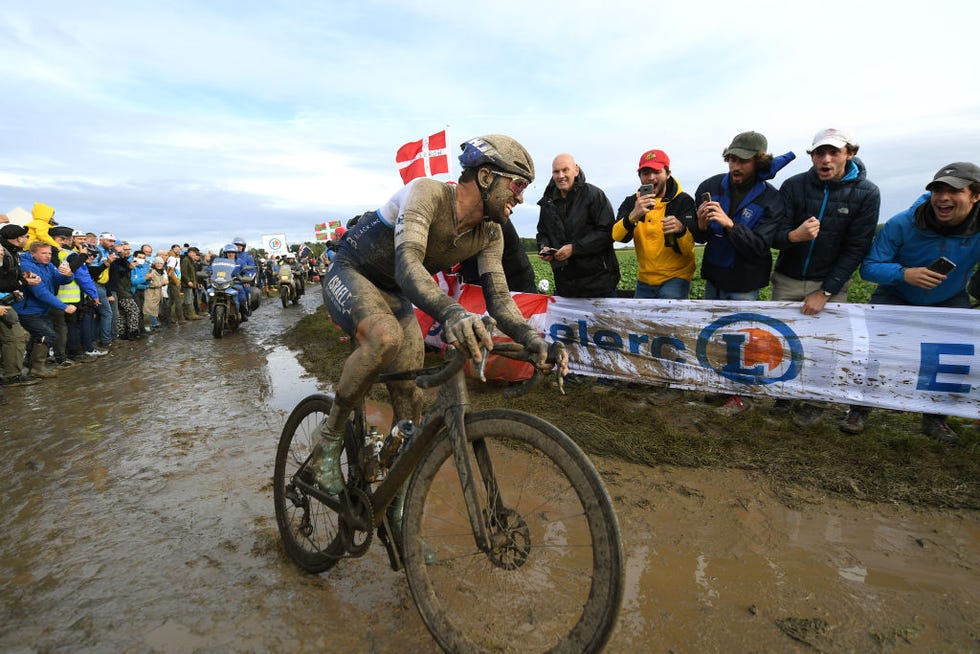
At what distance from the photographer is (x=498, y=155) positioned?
2.51 m

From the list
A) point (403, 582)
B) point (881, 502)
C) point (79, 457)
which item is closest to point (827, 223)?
point (881, 502)

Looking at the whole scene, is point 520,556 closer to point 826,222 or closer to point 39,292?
point 826,222

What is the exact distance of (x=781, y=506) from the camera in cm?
355

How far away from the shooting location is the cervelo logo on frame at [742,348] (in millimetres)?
5137

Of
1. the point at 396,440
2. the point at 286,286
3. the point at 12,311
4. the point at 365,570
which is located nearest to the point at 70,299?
the point at 12,311

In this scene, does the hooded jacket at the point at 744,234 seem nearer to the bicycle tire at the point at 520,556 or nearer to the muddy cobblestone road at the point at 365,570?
the muddy cobblestone road at the point at 365,570

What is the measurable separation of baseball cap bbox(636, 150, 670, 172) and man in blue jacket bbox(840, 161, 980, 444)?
207cm

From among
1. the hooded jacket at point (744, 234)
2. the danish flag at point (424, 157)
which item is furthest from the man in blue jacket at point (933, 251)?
the danish flag at point (424, 157)

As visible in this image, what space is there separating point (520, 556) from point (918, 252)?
15.0 feet

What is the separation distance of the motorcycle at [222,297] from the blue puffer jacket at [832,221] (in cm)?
1106

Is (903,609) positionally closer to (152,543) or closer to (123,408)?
(152,543)

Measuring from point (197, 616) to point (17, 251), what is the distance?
8039 millimetres

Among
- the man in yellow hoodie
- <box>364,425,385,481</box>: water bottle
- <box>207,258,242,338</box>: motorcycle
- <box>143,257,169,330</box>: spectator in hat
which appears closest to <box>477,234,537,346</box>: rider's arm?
<box>364,425,385,481</box>: water bottle

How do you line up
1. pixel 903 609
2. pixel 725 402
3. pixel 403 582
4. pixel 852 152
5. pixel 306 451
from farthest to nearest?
pixel 725 402
pixel 852 152
pixel 306 451
pixel 403 582
pixel 903 609
